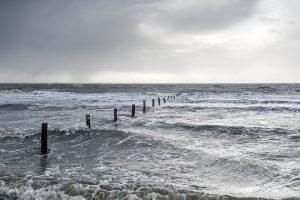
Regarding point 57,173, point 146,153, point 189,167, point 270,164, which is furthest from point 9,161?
point 270,164

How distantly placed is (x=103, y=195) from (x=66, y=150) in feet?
23.8

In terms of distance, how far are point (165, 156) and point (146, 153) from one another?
1.09 m

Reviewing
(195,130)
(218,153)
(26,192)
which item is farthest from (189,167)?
(195,130)

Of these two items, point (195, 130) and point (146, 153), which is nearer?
point (146, 153)

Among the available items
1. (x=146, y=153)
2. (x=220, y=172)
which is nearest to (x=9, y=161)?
(x=146, y=153)

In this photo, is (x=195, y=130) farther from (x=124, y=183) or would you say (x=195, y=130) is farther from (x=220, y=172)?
(x=124, y=183)

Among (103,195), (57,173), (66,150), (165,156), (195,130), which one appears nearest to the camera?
(103,195)

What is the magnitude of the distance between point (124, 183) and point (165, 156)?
173 inches

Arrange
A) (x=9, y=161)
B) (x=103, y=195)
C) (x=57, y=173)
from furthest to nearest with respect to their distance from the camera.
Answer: (x=9, y=161), (x=57, y=173), (x=103, y=195)

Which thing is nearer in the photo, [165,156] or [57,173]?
[57,173]

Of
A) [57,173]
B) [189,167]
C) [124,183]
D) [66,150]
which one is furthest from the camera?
[66,150]

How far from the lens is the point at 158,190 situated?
9.54 metres

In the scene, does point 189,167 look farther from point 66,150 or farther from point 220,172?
point 66,150

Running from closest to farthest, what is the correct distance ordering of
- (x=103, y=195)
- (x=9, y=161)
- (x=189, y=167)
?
(x=103, y=195)
(x=189, y=167)
(x=9, y=161)
